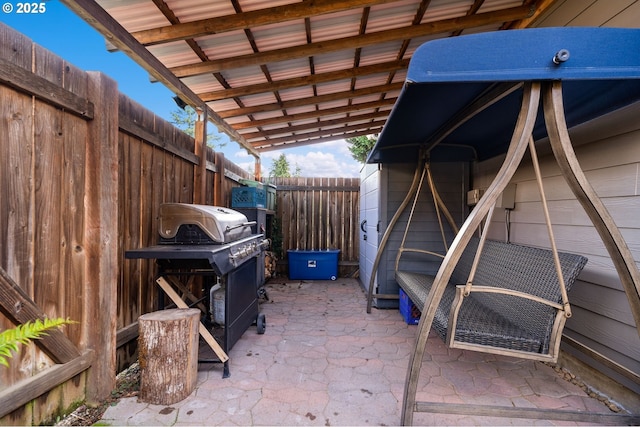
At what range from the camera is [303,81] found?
3.76 metres

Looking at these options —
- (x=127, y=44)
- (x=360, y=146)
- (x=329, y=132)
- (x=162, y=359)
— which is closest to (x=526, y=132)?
(x=162, y=359)

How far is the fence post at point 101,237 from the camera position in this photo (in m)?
1.79

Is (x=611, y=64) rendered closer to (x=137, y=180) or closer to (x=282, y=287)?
(x=137, y=180)

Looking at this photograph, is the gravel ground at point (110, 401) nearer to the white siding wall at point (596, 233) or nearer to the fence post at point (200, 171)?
the fence post at point (200, 171)

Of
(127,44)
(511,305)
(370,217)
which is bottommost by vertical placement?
(511,305)

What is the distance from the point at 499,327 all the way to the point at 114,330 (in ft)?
7.79

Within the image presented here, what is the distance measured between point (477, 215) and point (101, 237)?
84.0 inches

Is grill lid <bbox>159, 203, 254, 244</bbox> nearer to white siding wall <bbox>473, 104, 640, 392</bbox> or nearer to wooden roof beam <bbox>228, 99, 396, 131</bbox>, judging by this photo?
white siding wall <bbox>473, 104, 640, 392</bbox>

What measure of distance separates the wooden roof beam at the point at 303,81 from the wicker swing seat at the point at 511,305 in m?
2.50

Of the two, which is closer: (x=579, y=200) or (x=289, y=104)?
(x=579, y=200)

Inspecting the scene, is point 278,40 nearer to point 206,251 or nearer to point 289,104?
point 289,104

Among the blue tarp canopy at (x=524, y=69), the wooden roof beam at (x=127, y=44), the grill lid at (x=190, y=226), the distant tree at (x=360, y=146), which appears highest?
the distant tree at (x=360, y=146)

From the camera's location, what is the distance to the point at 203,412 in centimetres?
176

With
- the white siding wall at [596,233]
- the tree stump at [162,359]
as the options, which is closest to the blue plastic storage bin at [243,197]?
the tree stump at [162,359]
